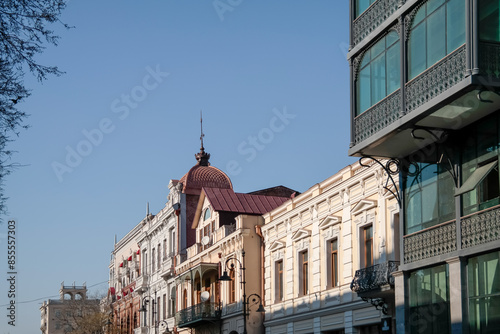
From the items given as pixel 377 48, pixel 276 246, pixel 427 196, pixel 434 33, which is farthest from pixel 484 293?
pixel 276 246

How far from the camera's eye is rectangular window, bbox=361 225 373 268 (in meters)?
27.5

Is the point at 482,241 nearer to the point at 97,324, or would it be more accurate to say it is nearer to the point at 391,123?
the point at 391,123

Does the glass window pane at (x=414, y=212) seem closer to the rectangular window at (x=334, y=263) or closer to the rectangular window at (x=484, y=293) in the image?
the rectangular window at (x=484, y=293)

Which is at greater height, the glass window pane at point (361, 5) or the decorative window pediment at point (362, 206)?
the glass window pane at point (361, 5)

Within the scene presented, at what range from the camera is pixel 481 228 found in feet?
58.6

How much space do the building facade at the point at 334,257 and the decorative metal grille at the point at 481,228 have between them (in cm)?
600

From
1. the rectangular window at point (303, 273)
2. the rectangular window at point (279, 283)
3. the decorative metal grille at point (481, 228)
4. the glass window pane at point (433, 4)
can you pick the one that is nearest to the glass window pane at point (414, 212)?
the decorative metal grille at point (481, 228)

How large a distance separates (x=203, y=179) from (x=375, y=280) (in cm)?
2754

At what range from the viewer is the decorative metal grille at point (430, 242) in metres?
18.9

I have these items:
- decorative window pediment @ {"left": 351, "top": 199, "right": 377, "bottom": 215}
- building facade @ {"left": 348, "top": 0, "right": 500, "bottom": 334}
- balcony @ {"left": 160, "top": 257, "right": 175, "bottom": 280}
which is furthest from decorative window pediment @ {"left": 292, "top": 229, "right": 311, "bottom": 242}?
balcony @ {"left": 160, "top": 257, "right": 175, "bottom": 280}

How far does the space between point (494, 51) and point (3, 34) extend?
9.52m

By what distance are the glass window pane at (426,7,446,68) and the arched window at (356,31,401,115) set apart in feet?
4.53

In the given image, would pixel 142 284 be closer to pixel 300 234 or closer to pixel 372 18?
pixel 300 234

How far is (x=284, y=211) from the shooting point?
35.2 m
